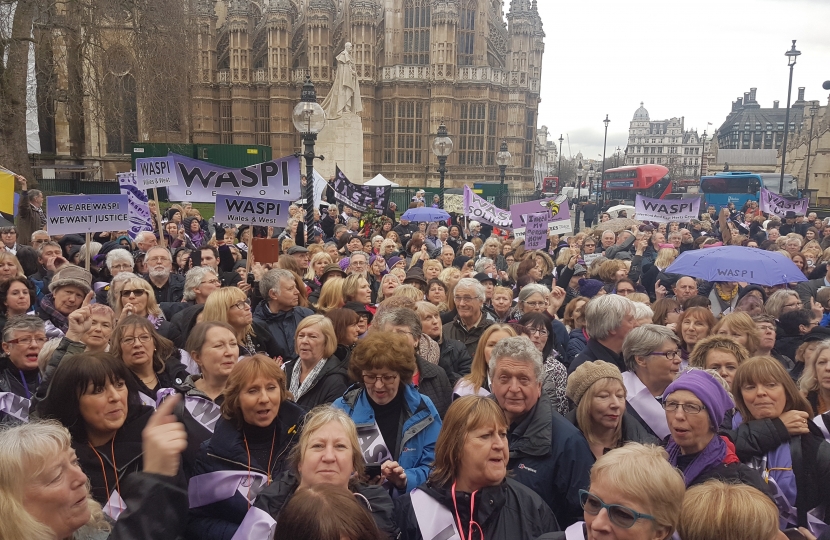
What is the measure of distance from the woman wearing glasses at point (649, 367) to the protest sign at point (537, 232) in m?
5.63

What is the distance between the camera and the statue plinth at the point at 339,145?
3089 centimetres

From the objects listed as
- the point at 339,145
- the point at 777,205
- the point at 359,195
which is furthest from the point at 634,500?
the point at 339,145

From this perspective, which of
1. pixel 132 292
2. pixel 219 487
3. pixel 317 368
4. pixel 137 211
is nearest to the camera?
pixel 219 487

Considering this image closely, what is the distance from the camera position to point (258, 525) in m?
2.57

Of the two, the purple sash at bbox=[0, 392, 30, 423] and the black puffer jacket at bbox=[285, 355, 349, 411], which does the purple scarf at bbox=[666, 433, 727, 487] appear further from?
the purple sash at bbox=[0, 392, 30, 423]

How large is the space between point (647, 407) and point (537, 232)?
608cm

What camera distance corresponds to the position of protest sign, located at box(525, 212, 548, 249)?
977 centimetres

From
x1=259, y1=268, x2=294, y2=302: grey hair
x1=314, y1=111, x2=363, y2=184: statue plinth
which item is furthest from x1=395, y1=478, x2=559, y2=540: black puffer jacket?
x1=314, y1=111, x2=363, y2=184: statue plinth

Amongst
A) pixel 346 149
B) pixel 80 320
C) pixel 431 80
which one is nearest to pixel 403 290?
pixel 80 320

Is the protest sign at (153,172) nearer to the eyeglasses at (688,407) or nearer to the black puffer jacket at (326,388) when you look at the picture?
the black puffer jacket at (326,388)

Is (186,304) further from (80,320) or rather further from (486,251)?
(486,251)

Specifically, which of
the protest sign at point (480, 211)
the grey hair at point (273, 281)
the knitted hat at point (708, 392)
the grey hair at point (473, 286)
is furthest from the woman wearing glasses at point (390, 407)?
the protest sign at point (480, 211)

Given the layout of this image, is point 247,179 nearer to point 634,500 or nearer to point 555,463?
point 555,463

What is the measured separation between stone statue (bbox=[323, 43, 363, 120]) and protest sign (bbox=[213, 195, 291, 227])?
23554 mm
